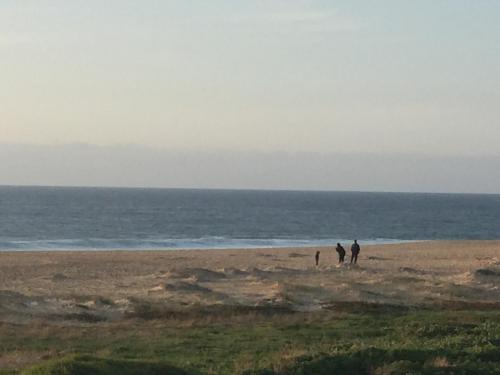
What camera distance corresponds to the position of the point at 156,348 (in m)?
18.8

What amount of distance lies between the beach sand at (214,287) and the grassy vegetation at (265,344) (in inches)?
101

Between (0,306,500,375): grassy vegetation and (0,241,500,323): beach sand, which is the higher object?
(0,306,500,375): grassy vegetation

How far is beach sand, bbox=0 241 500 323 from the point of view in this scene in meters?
28.3

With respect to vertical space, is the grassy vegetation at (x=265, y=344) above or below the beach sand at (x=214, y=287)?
above

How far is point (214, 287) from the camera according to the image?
3538cm

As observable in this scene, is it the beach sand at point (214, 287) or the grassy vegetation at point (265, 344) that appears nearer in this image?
the grassy vegetation at point (265, 344)

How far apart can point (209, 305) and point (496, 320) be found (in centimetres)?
1013

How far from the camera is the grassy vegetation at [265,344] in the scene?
14.1 meters

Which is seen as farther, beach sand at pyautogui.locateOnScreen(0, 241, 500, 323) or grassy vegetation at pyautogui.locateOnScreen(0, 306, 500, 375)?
beach sand at pyautogui.locateOnScreen(0, 241, 500, 323)

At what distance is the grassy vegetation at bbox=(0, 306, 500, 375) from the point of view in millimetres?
14125

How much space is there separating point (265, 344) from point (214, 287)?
16.4m

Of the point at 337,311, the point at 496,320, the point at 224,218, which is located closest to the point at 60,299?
the point at 337,311

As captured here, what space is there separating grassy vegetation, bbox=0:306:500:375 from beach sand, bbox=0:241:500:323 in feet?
8.42

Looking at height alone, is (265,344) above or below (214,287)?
above
